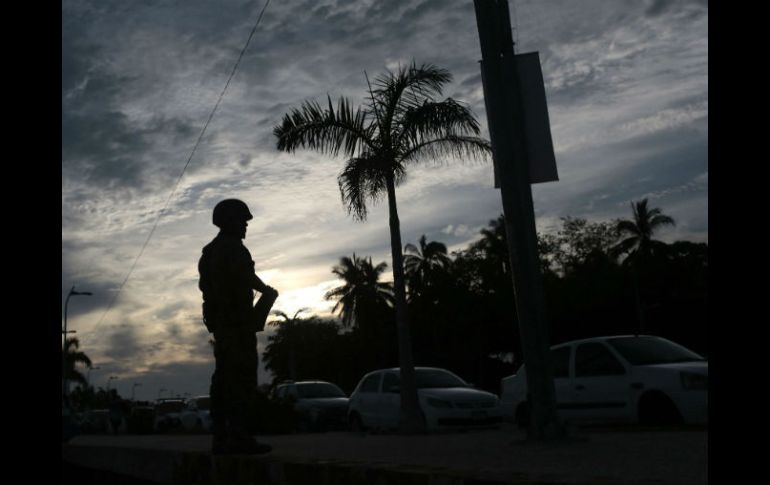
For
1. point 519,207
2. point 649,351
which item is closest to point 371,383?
point 649,351

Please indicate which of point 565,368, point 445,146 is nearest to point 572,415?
point 565,368

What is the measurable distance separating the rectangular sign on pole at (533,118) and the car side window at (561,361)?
5002 mm

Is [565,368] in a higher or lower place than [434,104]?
lower

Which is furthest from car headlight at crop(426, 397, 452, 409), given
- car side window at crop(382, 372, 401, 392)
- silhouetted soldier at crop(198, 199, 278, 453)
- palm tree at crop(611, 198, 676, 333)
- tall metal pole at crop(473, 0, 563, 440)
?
palm tree at crop(611, 198, 676, 333)

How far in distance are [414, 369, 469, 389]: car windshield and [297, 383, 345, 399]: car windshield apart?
578cm

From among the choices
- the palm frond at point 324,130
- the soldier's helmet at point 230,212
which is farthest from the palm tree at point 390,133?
the soldier's helmet at point 230,212

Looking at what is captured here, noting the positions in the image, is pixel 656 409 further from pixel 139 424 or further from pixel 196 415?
pixel 196 415

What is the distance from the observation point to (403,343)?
54.8 ft

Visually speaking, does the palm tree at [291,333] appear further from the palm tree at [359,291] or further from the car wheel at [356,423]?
the car wheel at [356,423]
